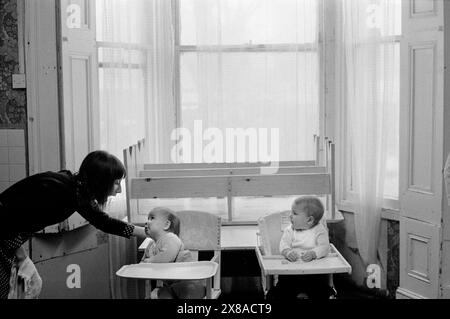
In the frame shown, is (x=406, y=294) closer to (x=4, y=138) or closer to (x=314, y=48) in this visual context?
(x=314, y=48)

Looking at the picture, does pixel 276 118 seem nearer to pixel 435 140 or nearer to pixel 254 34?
pixel 254 34

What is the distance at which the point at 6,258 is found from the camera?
121 inches

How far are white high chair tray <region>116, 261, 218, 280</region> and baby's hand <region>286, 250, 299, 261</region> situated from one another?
16.4 inches

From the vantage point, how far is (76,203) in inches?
123

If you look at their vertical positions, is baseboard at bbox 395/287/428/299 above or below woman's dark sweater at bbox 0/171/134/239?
below

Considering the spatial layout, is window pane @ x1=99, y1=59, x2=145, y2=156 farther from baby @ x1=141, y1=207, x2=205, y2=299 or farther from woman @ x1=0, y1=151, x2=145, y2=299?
woman @ x1=0, y1=151, x2=145, y2=299

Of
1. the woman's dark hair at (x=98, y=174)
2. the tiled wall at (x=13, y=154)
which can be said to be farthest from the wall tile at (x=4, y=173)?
the woman's dark hair at (x=98, y=174)

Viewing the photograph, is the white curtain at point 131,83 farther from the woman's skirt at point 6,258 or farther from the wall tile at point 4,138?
the woman's skirt at point 6,258

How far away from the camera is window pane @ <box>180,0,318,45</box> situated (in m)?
5.07

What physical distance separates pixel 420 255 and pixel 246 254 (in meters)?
1.16

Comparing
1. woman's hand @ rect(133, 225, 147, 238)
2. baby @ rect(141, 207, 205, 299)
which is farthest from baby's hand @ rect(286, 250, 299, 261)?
woman's hand @ rect(133, 225, 147, 238)

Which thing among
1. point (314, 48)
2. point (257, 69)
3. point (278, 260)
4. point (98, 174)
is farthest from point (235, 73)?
point (98, 174)
